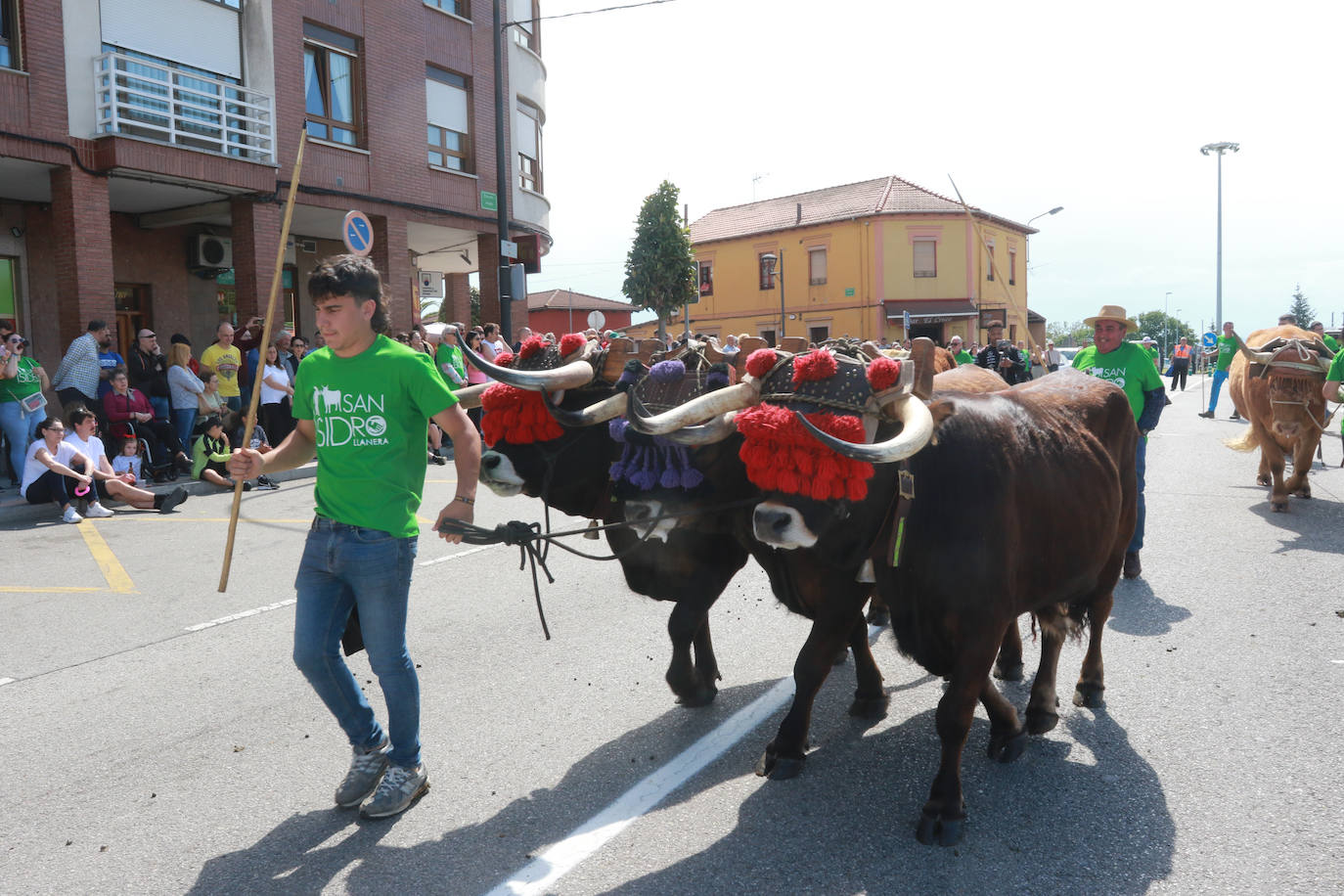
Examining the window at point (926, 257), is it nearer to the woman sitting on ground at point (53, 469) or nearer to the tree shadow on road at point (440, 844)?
the woman sitting on ground at point (53, 469)

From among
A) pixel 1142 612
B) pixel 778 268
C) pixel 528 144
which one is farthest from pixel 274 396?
pixel 778 268

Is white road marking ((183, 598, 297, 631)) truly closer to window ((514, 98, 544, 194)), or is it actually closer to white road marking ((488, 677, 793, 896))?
white road marking ((488, 677, 793, 896))

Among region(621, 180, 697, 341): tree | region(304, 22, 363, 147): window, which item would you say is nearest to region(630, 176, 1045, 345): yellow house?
region(621, 180, 697, 341): tree

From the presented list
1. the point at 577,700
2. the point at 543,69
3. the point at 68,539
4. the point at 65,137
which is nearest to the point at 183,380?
the point at 68,539

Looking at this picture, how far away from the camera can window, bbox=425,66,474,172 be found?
21.4 meters

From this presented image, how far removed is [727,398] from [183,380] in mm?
10815

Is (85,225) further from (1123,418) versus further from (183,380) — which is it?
(1123,418)

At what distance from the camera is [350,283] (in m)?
3.55

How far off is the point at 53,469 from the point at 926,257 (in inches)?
1633

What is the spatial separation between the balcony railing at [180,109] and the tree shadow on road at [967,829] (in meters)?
15.0

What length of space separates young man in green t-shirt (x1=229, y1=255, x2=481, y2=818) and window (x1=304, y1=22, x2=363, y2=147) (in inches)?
646

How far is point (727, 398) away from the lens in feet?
12.6

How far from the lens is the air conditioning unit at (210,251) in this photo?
61.7ft

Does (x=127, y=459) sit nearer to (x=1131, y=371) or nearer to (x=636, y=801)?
(x=636, y=801)
